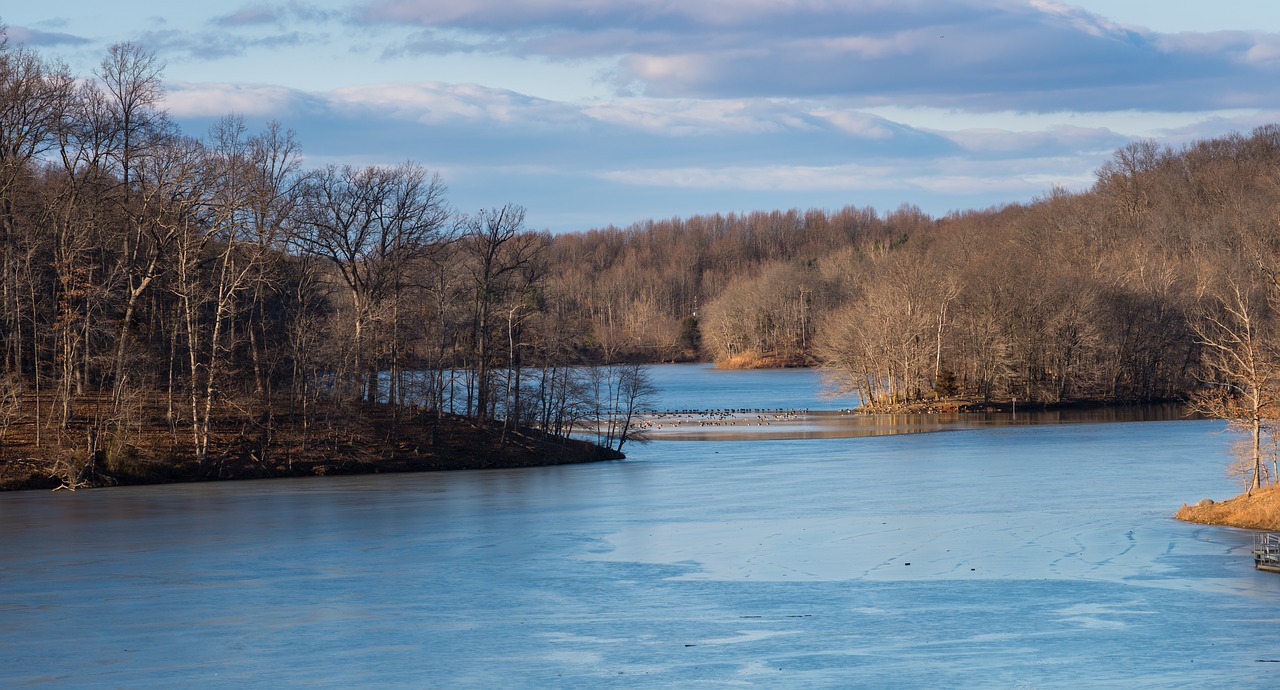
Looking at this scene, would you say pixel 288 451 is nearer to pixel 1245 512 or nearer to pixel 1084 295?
pixel 1245 512

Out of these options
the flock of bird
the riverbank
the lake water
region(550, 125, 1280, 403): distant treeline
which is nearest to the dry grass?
the lake water

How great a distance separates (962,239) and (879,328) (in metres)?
40.8

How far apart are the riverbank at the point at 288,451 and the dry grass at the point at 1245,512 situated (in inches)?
1008

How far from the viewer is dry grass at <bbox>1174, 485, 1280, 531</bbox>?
28672 mm

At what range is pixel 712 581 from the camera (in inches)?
928

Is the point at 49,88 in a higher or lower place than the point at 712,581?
higher

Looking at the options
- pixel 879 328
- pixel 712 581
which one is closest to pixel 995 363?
pixel 879 328

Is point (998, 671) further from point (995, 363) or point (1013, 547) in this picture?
point (995, 363)

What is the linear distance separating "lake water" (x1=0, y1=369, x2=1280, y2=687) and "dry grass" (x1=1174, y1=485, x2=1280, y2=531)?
892 mm

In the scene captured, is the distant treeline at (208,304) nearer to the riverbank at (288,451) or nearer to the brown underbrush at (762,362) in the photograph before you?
the riverbank at (288,451)

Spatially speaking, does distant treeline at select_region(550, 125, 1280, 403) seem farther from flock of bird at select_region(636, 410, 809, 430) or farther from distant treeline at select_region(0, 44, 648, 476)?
distant treeline at select_region(0, 44, 648, 476)

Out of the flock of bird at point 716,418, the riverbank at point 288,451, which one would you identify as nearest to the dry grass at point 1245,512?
the riverbank at point 288,451

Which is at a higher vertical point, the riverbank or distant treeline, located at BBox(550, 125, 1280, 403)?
distant treeline, located at BBox(550, 125, 1280, 403)

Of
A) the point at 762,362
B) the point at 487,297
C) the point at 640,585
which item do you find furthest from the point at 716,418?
the point at 762,362
